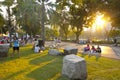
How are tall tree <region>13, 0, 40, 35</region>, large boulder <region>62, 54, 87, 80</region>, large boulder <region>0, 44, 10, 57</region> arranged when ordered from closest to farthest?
large boulder <region>62, 54, 87, 80</region>, large boulder <region>0, 44, 10, 57</region>, tall tree <region>13, 0, 40, 35</region>

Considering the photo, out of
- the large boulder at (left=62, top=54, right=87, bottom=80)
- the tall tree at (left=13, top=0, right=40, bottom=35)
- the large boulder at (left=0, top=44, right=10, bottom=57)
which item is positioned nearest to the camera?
the large boulder at (left=62, top=54, right=87, bottom=80)

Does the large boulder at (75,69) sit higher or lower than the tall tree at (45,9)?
lower

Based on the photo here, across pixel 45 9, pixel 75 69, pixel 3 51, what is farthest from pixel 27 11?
pixel 75 69

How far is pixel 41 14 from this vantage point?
33.8 metres

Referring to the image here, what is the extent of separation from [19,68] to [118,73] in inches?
235

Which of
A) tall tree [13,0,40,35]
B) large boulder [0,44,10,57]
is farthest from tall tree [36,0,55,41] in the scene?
large boulder [0,44,10,57]

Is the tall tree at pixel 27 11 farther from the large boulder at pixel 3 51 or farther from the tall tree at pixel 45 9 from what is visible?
the large boulder at pixel 3 51

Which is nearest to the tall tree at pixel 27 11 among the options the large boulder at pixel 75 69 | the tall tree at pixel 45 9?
the tall tree at pixel 45 9

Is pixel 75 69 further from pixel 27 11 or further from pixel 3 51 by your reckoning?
pixel 27 11

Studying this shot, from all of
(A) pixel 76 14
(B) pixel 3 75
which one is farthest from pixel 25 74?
(A) pixel 76 14

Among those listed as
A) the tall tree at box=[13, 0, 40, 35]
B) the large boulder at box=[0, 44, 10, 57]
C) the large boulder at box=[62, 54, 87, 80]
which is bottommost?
the large boulder at box=[62, 54, 87, 80]

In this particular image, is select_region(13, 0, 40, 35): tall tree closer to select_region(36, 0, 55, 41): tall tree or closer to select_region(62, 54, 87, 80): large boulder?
select_region(36, 0, 55, 41): tall tree

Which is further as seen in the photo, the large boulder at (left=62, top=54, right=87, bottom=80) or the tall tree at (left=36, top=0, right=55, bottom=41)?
the tall tree at (left=36, top=0, right=55, bottom=41)

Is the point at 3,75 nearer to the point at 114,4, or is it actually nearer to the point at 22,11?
the point at 114,4
